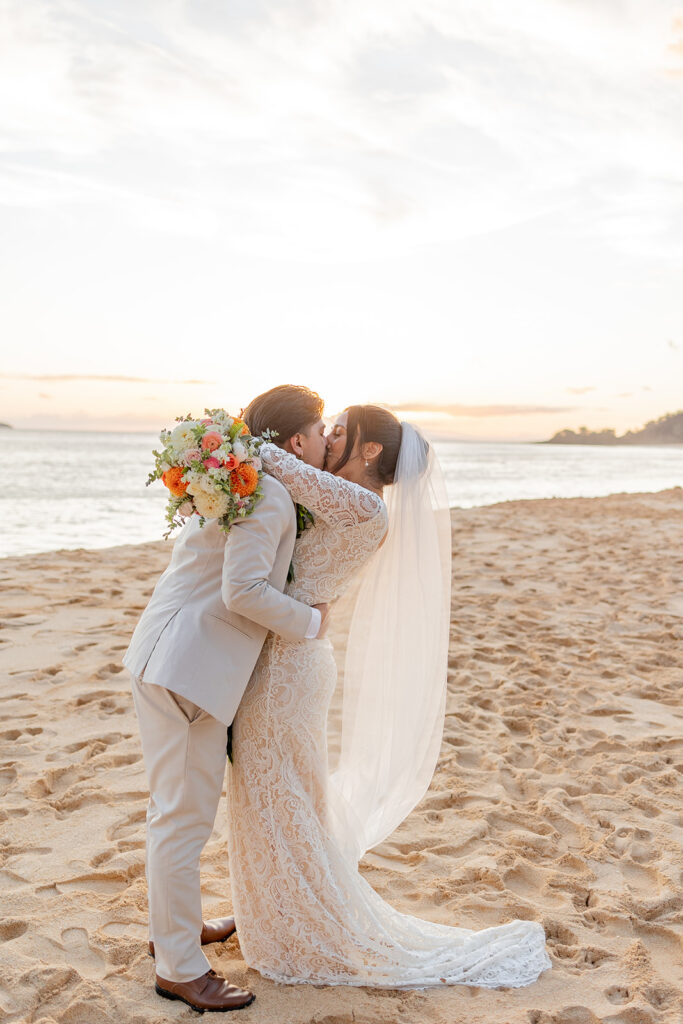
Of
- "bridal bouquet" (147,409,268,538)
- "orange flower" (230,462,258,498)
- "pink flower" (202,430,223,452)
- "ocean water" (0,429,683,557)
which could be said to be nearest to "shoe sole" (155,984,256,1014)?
"bridal bouquet" (147,409,268,538)

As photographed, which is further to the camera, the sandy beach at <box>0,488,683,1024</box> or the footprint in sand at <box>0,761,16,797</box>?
the footprint in sand at <box>0,761,16,797</box>

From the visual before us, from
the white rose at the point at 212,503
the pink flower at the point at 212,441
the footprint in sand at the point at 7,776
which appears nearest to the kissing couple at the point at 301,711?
the white rose at the point at 212,503

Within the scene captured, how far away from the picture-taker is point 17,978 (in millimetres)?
2807

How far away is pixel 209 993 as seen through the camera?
2.69 metres

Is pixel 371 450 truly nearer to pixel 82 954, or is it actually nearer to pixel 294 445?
pixel 294 445

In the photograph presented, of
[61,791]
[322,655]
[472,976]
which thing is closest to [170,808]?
[322,655]

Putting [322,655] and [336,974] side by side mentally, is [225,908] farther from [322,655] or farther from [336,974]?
[322,655]

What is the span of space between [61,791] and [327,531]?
2486mm

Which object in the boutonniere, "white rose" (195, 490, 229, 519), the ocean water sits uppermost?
"white rose" (195, 490, 229, 519)

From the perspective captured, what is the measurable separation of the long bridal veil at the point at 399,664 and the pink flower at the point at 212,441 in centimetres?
88

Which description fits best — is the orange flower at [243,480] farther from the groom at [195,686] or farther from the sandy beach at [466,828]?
the sandy beach at [466,828]

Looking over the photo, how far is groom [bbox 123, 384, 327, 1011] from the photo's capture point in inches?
101

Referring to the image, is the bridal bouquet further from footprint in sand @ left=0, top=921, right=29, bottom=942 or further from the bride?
footprint in sand @ left=0, top=921, right=29, bottom=942

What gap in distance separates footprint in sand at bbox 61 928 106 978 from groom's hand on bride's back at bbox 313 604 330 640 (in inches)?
55.1
